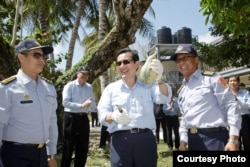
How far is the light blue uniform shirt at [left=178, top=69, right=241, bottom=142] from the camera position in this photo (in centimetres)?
357

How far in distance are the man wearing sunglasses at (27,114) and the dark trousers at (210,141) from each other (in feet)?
4.83

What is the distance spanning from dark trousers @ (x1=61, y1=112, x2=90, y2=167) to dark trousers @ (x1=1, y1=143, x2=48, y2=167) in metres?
3.24

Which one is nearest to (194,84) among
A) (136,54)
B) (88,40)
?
(136,54)

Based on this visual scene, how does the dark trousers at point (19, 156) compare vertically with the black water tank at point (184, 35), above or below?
below

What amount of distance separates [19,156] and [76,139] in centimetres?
343

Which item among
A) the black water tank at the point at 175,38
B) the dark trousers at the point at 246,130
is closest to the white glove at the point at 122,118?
the dark trousers at the point at 246,130

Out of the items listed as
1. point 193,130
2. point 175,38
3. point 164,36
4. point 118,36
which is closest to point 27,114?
point 193,130

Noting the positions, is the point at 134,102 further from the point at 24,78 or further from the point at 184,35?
the point at 184,35

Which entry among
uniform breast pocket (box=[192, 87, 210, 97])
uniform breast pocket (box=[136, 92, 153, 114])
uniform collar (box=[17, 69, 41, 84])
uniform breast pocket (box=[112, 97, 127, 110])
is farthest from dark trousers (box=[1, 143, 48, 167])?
uniform breast pocket (box=[192, 87, 210, 97])

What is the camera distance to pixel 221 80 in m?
3.67

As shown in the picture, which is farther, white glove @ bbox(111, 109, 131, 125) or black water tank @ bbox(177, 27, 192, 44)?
black water tank @ bbox(177, 27, 192, 44)

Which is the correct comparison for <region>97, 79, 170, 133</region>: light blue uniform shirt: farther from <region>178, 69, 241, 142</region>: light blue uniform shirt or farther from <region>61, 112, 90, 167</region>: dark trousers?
<region>61, 112, 90, 167</region>: dark trousers

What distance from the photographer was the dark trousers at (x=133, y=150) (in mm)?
3346

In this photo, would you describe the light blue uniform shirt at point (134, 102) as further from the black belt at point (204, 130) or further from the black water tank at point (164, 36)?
the black water tank at point (164, 36)
